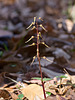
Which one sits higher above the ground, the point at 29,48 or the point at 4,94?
the point at 29,48

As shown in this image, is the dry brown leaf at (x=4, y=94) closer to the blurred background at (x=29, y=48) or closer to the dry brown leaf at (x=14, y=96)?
the dry brown leaf at (x=14, y=96)

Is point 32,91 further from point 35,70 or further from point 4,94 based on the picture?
point 35,70

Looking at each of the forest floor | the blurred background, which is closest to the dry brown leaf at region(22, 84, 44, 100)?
the forest floor

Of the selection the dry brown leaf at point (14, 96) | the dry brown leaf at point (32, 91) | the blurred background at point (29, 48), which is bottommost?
the dry brown leaf at point (14, 96)

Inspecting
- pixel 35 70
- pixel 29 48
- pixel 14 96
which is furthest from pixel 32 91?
pixel 29 48

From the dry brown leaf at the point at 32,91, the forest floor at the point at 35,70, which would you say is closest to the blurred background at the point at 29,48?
the forest floor at the point at 35,70

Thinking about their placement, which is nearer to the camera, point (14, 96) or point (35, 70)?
point (14, 96)

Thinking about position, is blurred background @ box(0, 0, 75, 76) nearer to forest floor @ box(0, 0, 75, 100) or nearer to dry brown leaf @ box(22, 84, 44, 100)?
forest floor @ box(0, 0, 75, 100)

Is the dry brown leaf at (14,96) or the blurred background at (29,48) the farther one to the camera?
the blurred background at (29,48)

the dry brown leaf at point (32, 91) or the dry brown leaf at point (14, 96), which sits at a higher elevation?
the dry brown leaf at point (32, 91)
